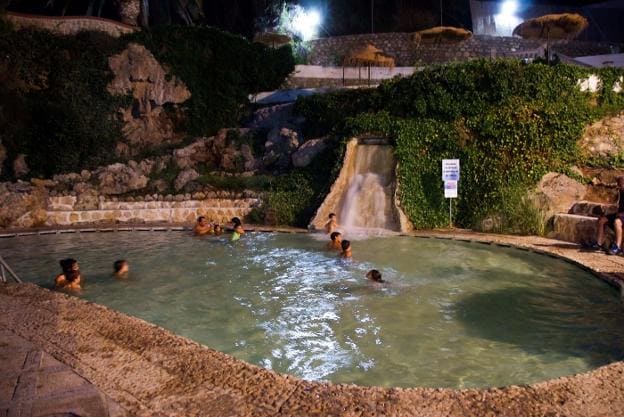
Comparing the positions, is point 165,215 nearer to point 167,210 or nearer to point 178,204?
point 167,210

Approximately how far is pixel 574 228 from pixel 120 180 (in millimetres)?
14301

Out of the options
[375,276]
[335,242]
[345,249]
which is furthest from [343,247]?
[375,276]

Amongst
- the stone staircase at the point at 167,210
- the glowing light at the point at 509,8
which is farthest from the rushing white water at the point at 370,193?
the glowing light at the point at 509,8

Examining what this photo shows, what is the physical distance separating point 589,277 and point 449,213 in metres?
5.47

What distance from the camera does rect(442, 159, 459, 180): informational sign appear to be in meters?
13.0

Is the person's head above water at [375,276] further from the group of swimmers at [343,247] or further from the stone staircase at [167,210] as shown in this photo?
the stone staircase at [167,210]

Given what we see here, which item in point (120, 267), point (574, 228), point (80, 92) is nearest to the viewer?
point (120, 267)

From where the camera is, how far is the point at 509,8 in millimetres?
33875

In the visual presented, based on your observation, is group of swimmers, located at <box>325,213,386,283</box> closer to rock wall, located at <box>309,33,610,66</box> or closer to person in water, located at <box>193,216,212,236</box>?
person in water, located at <box>193,216,212,236</box>

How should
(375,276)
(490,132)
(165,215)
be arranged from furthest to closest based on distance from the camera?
1. (165,215)
2. (490,132)
3. (375,276)

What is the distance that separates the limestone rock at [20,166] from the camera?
17.6 m

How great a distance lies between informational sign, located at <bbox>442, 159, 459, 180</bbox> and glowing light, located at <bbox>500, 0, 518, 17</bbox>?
2654 cm

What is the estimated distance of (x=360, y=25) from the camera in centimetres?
3678

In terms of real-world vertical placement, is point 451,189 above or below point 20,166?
below
